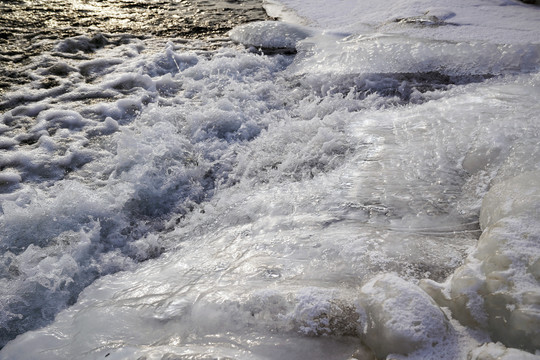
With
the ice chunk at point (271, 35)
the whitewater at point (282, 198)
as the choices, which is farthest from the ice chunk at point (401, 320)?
the ice chunk at point (271, 35)

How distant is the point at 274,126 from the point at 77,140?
1.86m

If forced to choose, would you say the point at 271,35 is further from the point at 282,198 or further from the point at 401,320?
the point at 401,320

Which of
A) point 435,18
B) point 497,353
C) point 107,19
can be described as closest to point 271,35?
point 435,18

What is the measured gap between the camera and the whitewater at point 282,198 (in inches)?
80.6

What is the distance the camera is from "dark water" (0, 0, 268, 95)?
5820mm

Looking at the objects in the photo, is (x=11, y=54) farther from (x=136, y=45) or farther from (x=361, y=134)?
(x=361, y=134)

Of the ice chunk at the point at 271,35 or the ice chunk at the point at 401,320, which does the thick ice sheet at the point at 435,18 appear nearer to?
the ice chunk at the point at 271,35

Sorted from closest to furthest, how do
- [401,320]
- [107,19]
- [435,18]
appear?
[401,320] → [435,18] → [107,19]

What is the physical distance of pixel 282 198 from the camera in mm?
3174

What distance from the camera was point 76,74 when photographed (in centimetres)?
514

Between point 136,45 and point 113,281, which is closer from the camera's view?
point 113,281

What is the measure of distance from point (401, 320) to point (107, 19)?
6.51m

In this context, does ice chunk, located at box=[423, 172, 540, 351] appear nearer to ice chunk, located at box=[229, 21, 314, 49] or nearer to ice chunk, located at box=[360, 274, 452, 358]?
ice chunk, located at box=[360, 274, 452, 358]

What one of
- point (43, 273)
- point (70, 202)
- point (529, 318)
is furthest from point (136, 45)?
point (529, 318)
